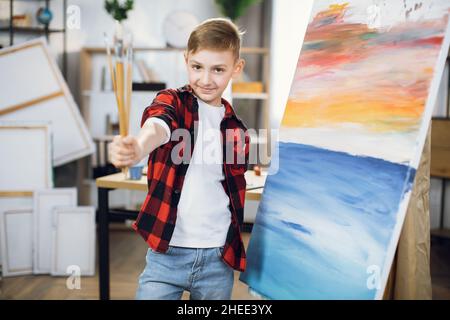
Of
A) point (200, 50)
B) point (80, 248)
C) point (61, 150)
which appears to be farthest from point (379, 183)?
→ point (61, 150)

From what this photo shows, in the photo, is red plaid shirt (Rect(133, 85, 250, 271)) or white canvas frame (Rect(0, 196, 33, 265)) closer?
red plaid shirt (Rect(133, 85, 250, 271))

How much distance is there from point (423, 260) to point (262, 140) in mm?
2330

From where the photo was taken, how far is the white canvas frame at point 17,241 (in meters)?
2.52

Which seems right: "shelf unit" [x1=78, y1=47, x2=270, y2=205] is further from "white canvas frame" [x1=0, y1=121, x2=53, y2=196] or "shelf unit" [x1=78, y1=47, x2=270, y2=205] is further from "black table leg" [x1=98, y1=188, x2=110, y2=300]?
"black table leg" [x1=98, y1=188, x2=110, y2=300]

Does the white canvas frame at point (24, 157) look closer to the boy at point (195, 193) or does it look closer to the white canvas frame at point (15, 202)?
the white canvas frame at point (15, 202)

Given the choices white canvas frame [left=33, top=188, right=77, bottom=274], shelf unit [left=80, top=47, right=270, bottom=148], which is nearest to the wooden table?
white canvas frame [left=33, top=188, right=77, bottom=274]

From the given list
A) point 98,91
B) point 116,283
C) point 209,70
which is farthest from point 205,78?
point 98,91

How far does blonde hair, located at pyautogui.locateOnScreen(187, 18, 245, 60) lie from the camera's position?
1.13 metres

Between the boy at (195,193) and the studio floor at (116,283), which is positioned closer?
the boy at (195,193)

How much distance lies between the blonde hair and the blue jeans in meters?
0.47

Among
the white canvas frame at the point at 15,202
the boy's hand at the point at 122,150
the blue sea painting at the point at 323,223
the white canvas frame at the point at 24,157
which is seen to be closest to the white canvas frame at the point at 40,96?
the white canvas frame at the point at 24,157

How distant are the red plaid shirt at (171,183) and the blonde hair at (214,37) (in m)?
0.11

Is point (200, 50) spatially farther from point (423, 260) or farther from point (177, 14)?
point (177, 14)

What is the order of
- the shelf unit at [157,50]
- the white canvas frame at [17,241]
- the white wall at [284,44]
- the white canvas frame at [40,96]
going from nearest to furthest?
the white canvas frame at [17,241] < the white canvas frame at [40,96] < the white wall at [284,44] < the shelf unit at [157,50]
